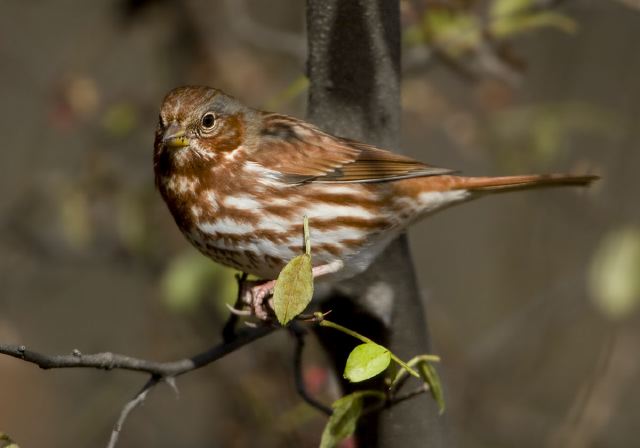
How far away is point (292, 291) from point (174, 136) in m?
0.94

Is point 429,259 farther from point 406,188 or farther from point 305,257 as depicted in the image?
point 305,257

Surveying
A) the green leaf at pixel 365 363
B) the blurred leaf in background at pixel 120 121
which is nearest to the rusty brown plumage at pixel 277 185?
the green leaf at pixel 365 363

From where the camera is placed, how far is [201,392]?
5.81 m

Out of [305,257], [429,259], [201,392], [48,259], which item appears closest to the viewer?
[305,257]

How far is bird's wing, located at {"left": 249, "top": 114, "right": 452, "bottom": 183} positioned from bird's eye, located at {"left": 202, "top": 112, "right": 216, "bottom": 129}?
15 cm

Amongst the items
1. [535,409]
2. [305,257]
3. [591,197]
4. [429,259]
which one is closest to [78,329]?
[429,259]

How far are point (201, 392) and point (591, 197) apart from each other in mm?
2581

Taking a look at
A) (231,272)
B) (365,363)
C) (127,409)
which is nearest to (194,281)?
(231,272)

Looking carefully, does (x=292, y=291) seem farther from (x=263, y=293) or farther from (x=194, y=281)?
(x=194, y=281)

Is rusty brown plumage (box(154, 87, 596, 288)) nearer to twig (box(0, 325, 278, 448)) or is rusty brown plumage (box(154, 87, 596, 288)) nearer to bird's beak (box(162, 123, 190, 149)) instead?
bird's beak (box(162, 123, 190, 149))

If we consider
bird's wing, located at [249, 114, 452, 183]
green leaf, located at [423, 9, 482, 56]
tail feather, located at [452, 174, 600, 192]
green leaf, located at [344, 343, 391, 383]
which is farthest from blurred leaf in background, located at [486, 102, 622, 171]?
green leaf, located at [344, 343, 391, 383]

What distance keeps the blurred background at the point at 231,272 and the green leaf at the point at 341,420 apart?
180 cm

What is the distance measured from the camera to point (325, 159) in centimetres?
284

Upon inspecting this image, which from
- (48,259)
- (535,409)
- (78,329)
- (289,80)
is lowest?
(535,409)
